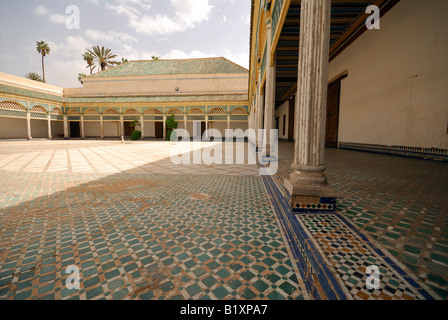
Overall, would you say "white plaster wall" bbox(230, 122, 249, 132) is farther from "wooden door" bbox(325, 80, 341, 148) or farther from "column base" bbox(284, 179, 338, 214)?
"column base" bbox(284, 179, 338, 214)

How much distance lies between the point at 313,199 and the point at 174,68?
2568cm

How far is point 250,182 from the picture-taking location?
3.37m

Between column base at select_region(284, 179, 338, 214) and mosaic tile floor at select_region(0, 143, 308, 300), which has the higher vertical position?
column base at select_region(284, 179, 338, 214)

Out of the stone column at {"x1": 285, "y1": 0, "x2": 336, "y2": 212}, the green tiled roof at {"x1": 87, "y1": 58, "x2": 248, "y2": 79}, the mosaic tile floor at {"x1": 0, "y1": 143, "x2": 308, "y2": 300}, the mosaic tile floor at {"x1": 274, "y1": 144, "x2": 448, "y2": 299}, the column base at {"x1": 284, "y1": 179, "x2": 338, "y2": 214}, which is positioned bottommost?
the mosaic tile floor at {"x1": 0, "y1": 143, "x2": 308, "y2": 300}

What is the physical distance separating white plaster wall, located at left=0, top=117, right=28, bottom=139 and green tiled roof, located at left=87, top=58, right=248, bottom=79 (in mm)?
8796

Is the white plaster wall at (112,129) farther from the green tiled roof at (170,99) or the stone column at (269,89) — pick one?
the stone column at (269,89)

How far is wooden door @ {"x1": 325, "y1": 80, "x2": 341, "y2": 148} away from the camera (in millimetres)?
7688

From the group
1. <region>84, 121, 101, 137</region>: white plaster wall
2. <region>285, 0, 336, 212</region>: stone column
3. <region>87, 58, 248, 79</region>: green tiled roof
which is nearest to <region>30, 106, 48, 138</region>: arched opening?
<region>84, 121, 101, 137</region>: white plaster wall

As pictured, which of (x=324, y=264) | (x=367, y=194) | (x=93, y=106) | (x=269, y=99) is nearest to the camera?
(x=324, y=264)

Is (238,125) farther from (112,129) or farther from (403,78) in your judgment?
(403,78)

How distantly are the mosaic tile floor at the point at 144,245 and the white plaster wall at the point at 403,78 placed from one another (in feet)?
14.7
